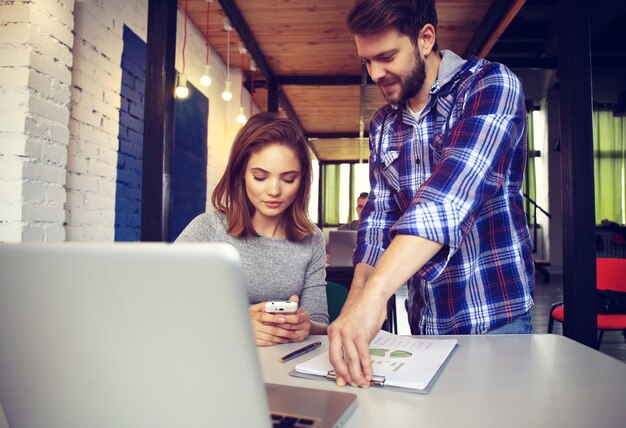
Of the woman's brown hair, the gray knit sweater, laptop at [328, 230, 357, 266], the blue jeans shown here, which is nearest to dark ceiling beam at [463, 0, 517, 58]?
laptop at [328, 230, 357, 266]

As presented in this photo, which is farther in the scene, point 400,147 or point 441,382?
point 400,147

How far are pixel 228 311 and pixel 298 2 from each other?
4007 mm

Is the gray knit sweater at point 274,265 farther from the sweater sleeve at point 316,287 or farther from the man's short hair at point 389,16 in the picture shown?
the man's short hair at point 389,16

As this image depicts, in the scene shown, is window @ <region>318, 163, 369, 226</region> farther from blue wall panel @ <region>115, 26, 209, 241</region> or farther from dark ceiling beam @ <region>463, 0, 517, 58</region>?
blue wall panel @ <region>115, 26, 209, 241</region>

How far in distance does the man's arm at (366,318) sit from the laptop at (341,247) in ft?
10.3

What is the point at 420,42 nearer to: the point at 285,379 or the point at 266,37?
the point at 285,379

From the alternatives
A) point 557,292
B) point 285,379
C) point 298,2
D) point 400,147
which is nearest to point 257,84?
point 298,2

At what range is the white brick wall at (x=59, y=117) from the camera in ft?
6.72

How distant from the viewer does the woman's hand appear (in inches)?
43.7

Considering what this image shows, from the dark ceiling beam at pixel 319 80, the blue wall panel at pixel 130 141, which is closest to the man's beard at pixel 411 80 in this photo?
the blue wall panel at pixel 130 141

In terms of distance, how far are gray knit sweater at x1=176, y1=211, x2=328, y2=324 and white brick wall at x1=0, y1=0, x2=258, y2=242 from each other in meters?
0.97

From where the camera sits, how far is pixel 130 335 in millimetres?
394

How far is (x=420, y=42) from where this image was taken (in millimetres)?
1257

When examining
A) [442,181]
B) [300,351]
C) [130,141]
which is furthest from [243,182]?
[130,141]
